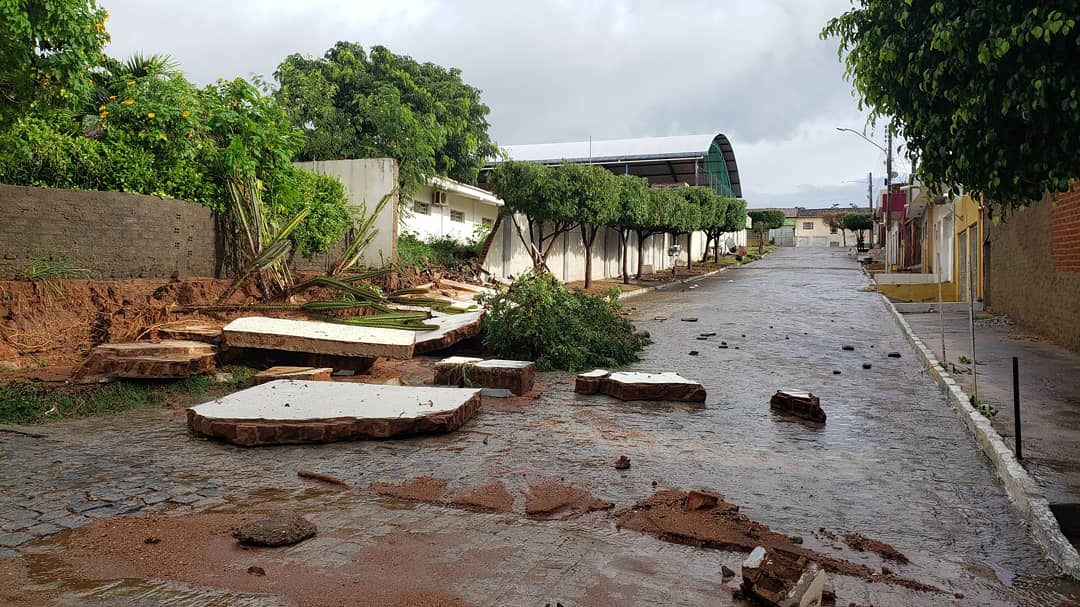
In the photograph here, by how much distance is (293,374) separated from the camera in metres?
8.07

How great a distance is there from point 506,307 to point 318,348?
9.43ft

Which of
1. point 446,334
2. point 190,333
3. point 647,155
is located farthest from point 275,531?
point 647,155

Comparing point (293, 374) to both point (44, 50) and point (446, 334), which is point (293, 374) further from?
point (44, 50)

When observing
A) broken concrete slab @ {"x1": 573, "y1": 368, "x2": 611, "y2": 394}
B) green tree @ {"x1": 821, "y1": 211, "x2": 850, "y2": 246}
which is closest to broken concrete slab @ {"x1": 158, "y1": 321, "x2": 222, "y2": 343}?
broken concrete slab @ {"x1": 573, "y1": 368, "x2": 611, "y2": 394}

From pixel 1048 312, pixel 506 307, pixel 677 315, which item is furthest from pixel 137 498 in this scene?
pixel 677 315

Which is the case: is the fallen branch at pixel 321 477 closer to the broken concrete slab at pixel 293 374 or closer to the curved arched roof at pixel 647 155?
the broken concrete slab at pixel 293 374

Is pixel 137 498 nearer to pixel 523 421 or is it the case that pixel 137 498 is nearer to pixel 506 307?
pixel 523 421

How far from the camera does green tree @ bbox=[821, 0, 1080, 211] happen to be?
4.73 metres

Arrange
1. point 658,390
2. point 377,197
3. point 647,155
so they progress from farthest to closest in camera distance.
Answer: point 647,155 < point 377,197 < point 658,390

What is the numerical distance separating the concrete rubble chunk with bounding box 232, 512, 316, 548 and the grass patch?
3846mm

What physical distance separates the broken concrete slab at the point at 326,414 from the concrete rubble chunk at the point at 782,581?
3.33 m

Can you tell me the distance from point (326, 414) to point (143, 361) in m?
2.73

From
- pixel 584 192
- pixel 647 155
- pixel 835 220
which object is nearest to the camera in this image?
pixel 584 192

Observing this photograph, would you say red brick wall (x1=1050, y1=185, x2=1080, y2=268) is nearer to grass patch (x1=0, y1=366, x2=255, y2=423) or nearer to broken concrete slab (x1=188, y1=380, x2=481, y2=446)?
broken concrete slab (x1=188, y1=380, x2=481, y2=446)
